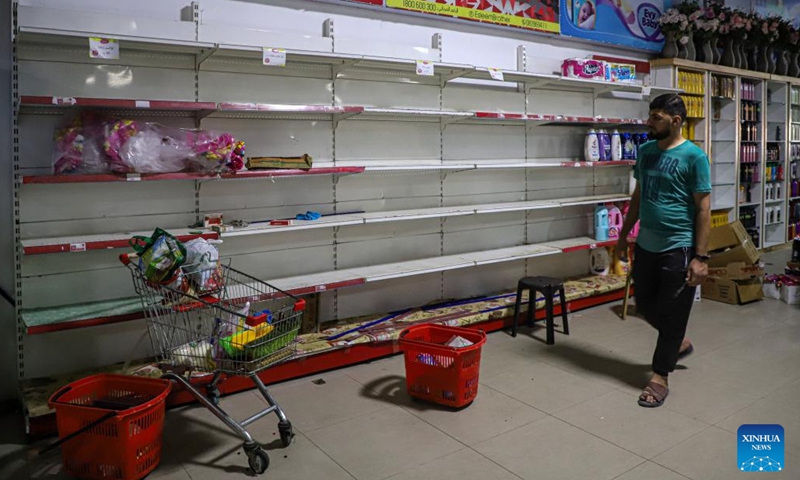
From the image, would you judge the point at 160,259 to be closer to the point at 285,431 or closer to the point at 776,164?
the point at 285,431

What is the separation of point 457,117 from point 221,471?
3140 mm

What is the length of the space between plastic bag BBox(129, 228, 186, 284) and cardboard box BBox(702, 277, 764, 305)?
5.09 m

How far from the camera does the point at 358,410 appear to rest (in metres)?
3.57

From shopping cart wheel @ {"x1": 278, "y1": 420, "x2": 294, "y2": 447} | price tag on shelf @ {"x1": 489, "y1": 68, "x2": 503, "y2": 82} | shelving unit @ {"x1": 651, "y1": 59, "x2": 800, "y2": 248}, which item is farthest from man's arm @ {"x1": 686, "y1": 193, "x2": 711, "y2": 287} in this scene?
shelving unit @ {"x1": 651, "y1": 59, "x2": 800, "y2": 248}

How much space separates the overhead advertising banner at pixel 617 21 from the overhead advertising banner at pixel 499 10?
0.67 feet

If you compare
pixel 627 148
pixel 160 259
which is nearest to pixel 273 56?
pixel 160 259

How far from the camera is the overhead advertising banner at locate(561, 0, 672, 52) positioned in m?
6.00

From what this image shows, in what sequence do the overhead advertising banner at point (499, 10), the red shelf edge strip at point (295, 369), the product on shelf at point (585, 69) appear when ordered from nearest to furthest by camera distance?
1. the red shelf edge strip at point (295, 369)
2. the overhead advertising banner at point (499, 10)
3. the product on shelf at point (585, 69)

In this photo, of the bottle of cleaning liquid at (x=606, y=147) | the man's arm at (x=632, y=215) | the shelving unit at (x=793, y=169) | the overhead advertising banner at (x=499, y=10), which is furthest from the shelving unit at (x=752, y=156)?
the man's arm at (x=632, y=215)

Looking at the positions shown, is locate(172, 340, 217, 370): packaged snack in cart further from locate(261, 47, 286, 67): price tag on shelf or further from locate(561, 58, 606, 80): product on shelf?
locate(561, 58, 606, 80): product on shelf

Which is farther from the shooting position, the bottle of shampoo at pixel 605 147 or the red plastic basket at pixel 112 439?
the bottle of shampoo at pixel 605 147

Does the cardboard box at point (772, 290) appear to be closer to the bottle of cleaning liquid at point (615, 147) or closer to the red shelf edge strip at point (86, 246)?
the bottle of cleaning liquid at point (615, 147)

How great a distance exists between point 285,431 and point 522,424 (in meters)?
1.25

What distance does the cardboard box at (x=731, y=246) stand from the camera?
19.3ft
